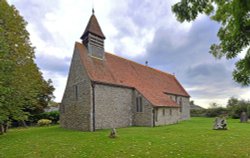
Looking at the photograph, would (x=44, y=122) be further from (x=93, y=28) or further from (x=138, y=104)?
(x=93, y=28)

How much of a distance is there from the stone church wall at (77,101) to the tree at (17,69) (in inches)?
122

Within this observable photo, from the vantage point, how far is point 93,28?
21.4m

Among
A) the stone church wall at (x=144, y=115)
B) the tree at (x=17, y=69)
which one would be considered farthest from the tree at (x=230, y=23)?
the stone church wall at (x=144, y=115)

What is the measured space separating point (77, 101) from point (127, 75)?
6828 mm

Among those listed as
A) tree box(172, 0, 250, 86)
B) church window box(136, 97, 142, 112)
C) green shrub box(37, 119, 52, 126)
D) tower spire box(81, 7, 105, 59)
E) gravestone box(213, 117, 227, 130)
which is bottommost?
green shrub box(37, 119, 52, 126)

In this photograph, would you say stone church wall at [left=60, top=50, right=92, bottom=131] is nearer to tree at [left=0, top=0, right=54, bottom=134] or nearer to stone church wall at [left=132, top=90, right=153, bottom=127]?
tree at [left=0, top=0, right=54, bottom=134]

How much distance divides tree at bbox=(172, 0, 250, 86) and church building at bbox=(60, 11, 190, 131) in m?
13.7

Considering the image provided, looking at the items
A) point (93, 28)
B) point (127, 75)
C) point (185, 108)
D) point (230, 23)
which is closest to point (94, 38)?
point (93, 28)

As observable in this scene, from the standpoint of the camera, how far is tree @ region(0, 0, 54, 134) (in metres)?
15.6

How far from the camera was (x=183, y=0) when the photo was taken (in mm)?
5504

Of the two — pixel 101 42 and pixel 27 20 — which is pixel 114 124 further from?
pixel 27 20

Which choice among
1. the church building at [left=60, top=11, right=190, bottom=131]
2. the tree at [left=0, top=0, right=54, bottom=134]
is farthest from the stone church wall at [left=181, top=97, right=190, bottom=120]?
the tree at [left=0, top=0, right=54, bottom=134]

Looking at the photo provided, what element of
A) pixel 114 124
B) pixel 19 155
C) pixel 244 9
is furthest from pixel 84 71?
pixel 244 9

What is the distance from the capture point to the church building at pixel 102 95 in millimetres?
Result: 19000
